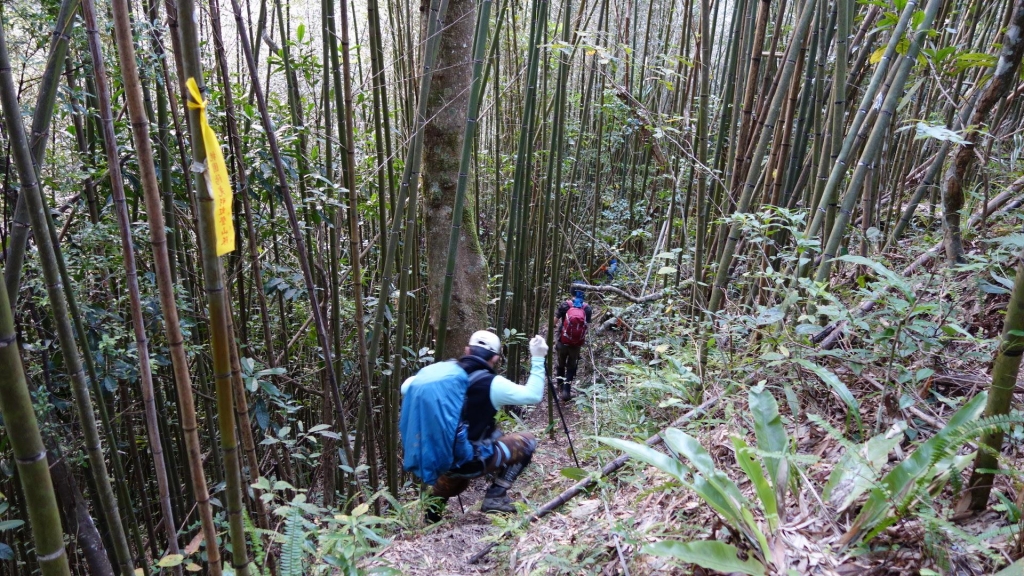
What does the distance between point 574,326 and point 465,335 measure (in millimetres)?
1528

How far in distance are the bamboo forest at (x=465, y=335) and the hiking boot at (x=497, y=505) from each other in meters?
0.02

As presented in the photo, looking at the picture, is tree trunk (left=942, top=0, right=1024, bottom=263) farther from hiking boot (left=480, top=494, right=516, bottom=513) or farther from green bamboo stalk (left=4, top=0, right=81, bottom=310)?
green bamboo stalk (left=4, top=0, right=81, bottom=310)

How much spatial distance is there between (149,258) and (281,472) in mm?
1210

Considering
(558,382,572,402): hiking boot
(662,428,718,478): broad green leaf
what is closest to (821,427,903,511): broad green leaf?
(662,428,718,478): broad green leaf

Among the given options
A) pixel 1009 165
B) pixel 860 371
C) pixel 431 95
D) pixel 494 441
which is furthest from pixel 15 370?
pixel 1009 165

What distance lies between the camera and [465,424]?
8.97 feet

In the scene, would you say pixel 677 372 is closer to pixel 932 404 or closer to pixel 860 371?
pixel 860 371

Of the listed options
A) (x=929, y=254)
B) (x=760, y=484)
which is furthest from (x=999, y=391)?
(x=929, y=254)

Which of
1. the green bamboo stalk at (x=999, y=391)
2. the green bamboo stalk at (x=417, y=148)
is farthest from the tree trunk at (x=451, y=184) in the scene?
the green bamboo stalk at (x=999, y=391)

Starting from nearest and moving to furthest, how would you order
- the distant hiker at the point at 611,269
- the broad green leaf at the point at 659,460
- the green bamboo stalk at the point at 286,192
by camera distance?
1. the broad green leaf at the point at 659,460
2. the green bamboo stalk at the point at 286,192
3. the distant hiker at the point at 611,269

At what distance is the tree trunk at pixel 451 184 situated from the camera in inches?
141

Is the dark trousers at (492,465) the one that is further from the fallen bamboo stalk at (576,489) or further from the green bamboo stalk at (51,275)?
the green bamboo stalk at (51,275)

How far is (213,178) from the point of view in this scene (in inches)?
36.2

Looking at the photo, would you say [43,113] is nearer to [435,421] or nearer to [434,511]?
[435,421]
